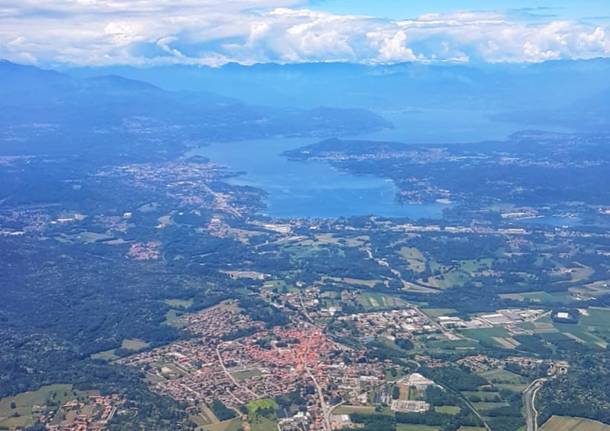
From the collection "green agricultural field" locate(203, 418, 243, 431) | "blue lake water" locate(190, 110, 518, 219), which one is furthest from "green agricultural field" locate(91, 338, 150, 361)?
"blue lake water" locate(190, 110, 518, 219)

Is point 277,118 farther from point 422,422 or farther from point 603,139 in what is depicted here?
point 422,422

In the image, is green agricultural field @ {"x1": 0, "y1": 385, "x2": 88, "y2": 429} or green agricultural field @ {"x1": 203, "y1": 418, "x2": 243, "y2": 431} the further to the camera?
green agricultural field @ {"x1": 0, "y1": 385, "x2": 88, "y2": 429}

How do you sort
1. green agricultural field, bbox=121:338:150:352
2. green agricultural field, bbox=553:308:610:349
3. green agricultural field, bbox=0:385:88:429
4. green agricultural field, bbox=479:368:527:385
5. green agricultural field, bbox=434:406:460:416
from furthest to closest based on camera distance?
green agricultural field, bbox=553:308:610:349, green agricultural field, bbox=121:338:150:352, green agricultural field, bbox=479:368:527:385, green agricultural field, bbox=434:406:460:416, green agricultural field, bbox=0:385:88:429

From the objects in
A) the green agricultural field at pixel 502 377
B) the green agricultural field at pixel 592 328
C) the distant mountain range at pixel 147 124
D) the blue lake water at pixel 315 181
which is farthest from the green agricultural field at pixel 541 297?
the distant mountain range at pixel 147 124

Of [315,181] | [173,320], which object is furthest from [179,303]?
[315,181]

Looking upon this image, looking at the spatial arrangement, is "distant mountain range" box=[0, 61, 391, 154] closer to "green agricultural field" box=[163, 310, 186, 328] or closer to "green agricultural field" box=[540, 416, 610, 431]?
"green agricultural field" box=[163, 310, 186, 328]

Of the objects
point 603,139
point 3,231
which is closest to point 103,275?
point 3,231
